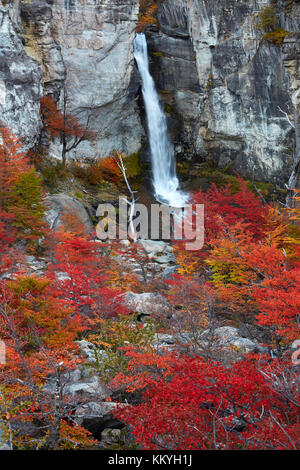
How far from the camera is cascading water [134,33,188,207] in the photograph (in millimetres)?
26297

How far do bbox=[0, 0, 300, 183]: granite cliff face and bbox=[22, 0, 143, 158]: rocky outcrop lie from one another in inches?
2.4

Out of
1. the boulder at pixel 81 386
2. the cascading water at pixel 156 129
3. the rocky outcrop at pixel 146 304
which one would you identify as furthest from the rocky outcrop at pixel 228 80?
the boulder at pixel 81 386

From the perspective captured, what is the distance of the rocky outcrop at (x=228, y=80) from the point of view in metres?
23.3

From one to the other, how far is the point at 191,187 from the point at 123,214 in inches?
226

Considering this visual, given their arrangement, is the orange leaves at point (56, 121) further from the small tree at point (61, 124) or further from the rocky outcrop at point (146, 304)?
the rocky outcrop at point (146, 304)

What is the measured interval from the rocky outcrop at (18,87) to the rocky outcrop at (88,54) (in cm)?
211

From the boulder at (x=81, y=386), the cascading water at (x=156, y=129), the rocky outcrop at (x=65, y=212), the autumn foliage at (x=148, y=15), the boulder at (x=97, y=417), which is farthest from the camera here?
the autumn foliage at (x=148, y=15)

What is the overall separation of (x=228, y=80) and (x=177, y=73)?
375cm

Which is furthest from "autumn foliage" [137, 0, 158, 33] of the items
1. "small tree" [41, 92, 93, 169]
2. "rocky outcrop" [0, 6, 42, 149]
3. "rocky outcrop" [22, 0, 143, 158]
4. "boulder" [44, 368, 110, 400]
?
"boulder" [44, 368, 110, 400]

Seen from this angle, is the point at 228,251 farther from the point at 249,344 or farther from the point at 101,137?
the point at 101,137

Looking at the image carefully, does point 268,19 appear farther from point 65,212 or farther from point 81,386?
point 81,386

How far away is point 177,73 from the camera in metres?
26.3

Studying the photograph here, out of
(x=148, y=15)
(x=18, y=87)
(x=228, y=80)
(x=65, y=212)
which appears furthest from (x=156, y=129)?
(x=65, y=212)

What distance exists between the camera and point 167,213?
23.5m
